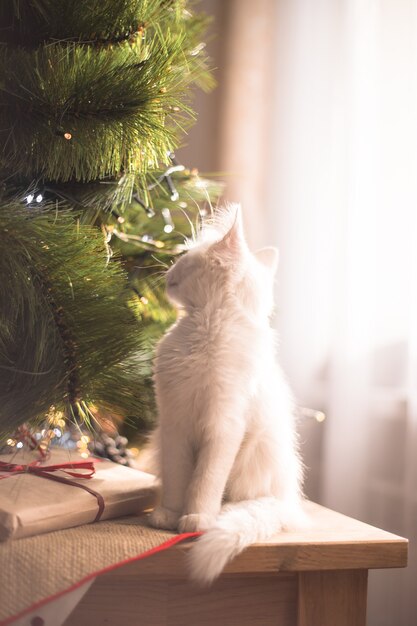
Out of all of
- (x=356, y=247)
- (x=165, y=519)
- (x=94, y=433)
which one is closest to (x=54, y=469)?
(x=94, y=433)

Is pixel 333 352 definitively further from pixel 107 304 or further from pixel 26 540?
pixel 26 540

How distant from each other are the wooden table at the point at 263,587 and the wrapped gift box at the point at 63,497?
0.09m

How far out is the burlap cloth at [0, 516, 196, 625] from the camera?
1.97ft

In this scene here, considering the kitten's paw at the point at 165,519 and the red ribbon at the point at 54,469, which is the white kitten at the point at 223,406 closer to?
the kitten's paw at the point at 165,519

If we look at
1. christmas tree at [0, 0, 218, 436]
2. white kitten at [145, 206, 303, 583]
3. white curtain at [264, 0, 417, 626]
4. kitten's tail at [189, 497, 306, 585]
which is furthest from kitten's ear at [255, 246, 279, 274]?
white curtain at [264, 0, 417, 626]

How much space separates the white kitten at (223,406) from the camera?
2.29 feet

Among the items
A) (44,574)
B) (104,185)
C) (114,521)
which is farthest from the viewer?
(104,185)

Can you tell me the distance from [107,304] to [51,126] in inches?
9.0

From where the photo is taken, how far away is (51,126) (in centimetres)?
78

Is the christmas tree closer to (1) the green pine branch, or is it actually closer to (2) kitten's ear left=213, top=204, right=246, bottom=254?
(1) the green pine branch

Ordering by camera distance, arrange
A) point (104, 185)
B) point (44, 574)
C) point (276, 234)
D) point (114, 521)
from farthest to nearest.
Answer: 1. point (276, 234)
2. point (104, 185)
3. point (114, 521)
4. point (44, 574)

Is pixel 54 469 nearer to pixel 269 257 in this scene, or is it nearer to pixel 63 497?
pixel 63 497

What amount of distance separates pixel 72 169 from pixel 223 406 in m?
0.38

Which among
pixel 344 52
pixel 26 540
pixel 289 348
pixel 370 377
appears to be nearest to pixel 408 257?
pixel 370 377
